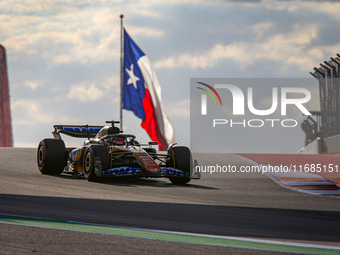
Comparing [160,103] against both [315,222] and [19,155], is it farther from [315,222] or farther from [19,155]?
[315,222]

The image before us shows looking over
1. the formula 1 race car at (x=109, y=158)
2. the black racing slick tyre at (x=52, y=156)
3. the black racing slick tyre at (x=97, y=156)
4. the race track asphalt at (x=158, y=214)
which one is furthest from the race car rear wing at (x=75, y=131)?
the race track asphalt at (x=158, y=214)

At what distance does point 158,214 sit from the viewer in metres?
7.89

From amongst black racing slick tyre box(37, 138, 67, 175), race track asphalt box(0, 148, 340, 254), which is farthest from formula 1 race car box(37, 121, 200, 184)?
race track asphalt box(0, 148, 340, 254)

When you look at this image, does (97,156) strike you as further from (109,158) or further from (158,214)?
→ (158,214)

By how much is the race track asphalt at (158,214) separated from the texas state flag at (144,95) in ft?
53.9

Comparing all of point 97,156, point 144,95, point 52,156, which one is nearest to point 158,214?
point 97,156

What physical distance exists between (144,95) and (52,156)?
1534cm

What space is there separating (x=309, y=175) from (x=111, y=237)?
1176 centimetres

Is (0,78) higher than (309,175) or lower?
higher

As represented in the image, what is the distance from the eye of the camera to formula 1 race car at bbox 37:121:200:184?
13.6 metres

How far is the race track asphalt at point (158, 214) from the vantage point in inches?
217

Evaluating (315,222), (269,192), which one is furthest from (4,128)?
(315,222)

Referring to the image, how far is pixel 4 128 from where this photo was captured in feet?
156

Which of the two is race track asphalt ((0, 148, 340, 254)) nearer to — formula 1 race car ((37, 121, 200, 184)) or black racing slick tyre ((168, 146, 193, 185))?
formula 1 race car ((37, 121, 200, 184))
